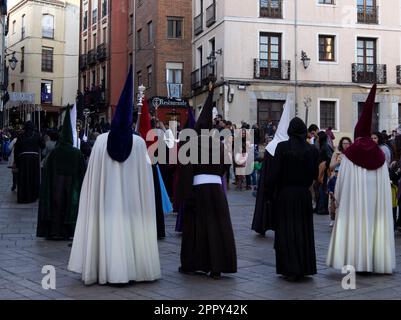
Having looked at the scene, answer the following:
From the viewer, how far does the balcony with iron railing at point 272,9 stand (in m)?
30.4

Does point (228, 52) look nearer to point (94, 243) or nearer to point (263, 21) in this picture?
point (263, 21)

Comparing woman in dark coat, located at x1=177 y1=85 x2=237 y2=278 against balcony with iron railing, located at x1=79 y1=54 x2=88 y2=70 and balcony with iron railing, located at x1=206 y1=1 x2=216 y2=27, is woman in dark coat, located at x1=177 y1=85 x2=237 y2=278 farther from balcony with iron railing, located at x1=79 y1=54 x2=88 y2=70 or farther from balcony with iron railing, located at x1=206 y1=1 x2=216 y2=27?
balcony with iron railing, located at x1=79 y1=54 x2=88 y2=70

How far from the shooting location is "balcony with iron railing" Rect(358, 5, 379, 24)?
31.2 m

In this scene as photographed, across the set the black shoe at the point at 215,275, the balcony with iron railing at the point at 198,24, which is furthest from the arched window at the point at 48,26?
the black shoe at the point at 215,275

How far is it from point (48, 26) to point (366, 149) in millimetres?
51267

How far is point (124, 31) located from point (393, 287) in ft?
126

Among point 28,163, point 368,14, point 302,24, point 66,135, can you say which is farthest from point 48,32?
point 66,135

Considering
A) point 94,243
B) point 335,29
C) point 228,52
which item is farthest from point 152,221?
point 335,29

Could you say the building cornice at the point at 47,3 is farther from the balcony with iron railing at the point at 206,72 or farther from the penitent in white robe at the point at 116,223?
the penitent in white robe at the point at 116,223

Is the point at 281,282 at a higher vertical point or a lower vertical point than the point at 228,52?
lower

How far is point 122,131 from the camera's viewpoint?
6.30 m

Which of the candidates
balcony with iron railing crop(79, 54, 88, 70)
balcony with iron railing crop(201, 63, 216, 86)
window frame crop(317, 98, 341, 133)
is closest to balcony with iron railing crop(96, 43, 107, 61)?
balcony with iron railing crop(79, 54, 88, 70)

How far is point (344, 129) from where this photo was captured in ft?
101

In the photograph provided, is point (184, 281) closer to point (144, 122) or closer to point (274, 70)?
point (144, 122)
